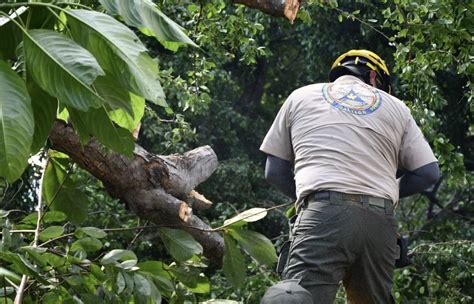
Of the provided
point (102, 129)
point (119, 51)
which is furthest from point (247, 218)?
point (119, 51)

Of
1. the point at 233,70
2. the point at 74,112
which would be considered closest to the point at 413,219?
the point at 233,70

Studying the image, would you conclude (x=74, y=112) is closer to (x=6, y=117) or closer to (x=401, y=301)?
(x=6, y=117)

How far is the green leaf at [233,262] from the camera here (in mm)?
4309

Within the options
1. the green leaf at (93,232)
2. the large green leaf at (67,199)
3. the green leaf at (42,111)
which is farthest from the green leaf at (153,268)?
the green leaf at (42,111)

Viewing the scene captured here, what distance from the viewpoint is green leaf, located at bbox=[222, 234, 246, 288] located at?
14.1ft

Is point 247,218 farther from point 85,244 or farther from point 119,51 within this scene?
point 119,51

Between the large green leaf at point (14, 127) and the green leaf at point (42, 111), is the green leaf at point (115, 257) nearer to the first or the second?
the green leaf at point (42, 111)

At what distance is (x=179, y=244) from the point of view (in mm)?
4137

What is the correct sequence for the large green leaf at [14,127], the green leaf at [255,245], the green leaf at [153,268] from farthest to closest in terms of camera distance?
the green leaf at [255,245] → the green leaf at [153,268] → the large green leaf at [14,127]

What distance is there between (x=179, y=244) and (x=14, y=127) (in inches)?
71.1

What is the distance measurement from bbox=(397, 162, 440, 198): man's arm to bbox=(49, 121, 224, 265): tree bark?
0.89 meters

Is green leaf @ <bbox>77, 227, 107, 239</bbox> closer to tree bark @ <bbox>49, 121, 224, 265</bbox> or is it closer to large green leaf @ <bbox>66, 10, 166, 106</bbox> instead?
tree bark @ <bbox>49, 121, 224, 265</bbox>

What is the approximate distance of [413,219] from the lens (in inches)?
504

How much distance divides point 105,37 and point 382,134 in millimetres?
1707
